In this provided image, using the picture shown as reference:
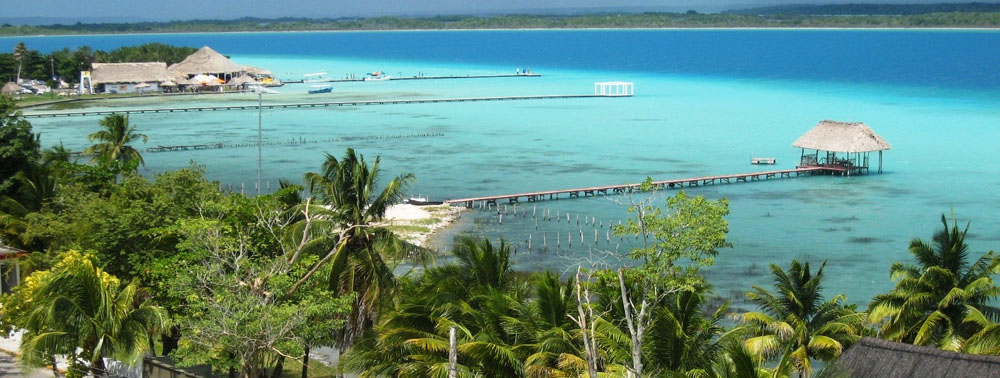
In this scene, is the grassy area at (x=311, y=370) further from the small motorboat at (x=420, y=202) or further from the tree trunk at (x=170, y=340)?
the small motorboat at (x=420, y=202)

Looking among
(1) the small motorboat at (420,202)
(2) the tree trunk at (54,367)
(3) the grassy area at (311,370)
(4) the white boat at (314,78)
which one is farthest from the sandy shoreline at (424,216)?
(4) the white boat at (314,78)

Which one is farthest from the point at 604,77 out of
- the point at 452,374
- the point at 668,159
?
the point at 452,374

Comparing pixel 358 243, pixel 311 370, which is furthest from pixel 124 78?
pixel 358 243

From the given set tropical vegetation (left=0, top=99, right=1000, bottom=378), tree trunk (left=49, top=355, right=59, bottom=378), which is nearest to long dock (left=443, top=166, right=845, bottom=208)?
tropical vegetation (left=0, top=99, right=1000, bottom=378)

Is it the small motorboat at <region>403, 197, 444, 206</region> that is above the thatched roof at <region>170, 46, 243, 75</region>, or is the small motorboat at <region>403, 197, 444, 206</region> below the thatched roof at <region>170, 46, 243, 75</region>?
below

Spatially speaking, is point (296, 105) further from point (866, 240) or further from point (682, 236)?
point (682, 236)

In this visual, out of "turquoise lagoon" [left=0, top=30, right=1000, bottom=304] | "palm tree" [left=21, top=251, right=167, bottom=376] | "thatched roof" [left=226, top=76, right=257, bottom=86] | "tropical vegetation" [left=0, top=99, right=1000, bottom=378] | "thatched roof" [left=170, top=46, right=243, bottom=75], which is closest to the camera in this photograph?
"tropical vegetation" [left=0, top=99, right=1000, bottom=378]

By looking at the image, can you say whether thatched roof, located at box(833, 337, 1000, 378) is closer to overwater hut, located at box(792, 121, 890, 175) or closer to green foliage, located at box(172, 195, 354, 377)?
green foliage, located at box(172, 195, 354, 377)

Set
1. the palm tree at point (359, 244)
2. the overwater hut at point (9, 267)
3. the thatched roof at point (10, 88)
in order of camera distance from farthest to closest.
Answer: the thatched roof at point (10, 88) → the overwater hut at point (9, 267) → the palm tree at point (359, 244)
